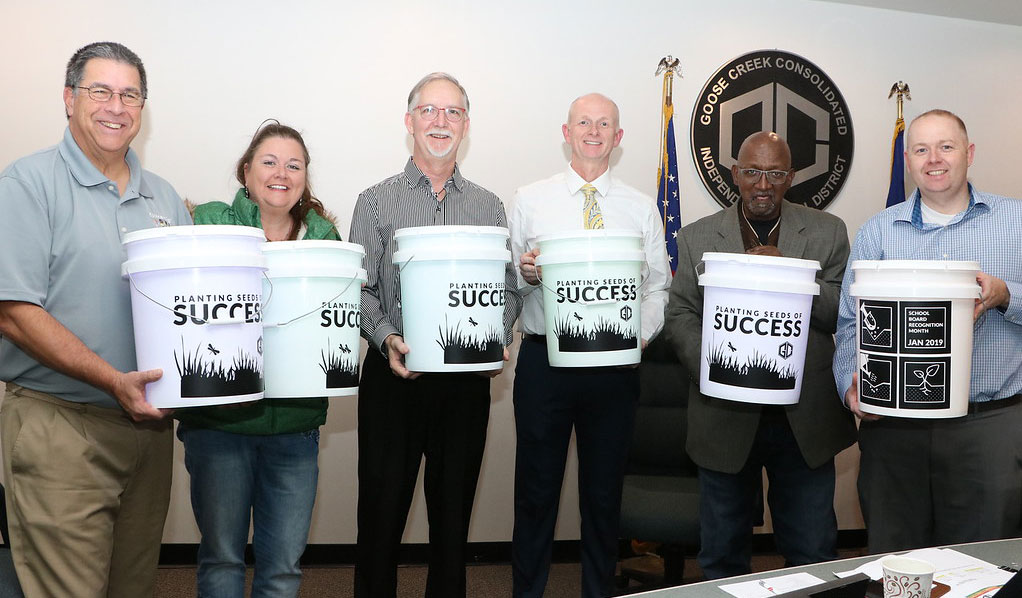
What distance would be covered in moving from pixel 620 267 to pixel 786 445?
86 centimetres

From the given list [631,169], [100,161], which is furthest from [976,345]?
[100,161]

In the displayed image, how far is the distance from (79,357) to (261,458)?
0.66 metres

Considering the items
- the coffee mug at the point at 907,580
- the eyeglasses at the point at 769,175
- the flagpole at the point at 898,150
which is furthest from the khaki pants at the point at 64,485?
the flagpole at the point at 898,150

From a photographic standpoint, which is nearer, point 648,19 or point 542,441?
point 542,441

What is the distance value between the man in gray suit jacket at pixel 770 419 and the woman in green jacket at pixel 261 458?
1250 millimetres

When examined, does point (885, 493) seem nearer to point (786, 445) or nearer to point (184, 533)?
point (786, 445)

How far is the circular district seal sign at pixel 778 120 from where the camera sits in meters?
4.34

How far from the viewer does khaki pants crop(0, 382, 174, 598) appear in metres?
1.79

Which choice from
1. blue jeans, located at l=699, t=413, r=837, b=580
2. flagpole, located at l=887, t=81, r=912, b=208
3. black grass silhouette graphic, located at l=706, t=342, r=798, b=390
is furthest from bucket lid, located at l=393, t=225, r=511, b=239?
flagpole, located at l=887, t=81, r=912, b=208

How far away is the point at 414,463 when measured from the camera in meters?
2.51

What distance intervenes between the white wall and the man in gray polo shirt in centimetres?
191

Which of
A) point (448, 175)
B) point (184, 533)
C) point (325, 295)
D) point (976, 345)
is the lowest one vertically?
point (184, 533)

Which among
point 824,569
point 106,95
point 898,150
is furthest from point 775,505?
point 898,150

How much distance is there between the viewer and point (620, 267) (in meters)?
2.30
